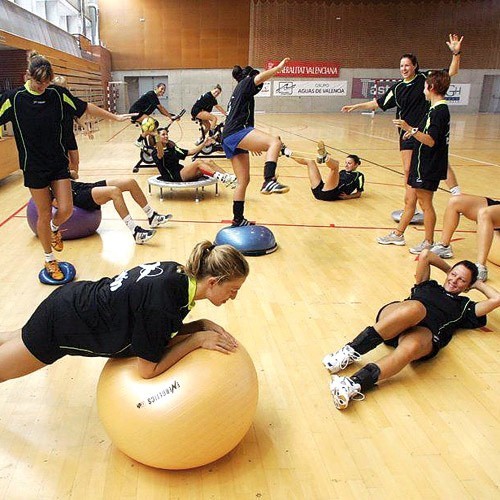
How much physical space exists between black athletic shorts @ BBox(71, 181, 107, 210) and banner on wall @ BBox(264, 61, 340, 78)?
70.3 ft

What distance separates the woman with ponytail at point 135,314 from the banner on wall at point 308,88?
24.4 metres

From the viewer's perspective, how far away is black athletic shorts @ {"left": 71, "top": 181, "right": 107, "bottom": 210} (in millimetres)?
5137

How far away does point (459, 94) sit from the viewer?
2611cm

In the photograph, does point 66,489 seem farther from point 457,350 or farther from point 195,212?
point 195,212

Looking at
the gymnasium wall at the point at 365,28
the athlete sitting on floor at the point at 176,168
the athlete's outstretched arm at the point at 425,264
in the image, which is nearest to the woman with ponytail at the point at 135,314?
the athlete's outstretched arm at the point at 425,264

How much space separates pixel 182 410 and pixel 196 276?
0.55 metres

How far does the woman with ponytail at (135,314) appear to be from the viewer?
2020mm

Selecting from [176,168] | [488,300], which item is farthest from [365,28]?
[488,300]

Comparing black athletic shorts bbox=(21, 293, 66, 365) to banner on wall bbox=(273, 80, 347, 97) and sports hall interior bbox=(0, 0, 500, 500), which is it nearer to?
sports hall interior bbox=(0, 0, 500, 500)

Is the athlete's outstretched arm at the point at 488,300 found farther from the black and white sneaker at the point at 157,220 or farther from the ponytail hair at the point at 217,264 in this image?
the black and white sneaker at the point at 157,220

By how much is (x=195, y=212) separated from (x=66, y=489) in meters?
4.79

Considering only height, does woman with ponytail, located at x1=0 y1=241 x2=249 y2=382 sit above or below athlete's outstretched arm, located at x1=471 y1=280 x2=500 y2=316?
above

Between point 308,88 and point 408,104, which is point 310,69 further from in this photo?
point 408,104

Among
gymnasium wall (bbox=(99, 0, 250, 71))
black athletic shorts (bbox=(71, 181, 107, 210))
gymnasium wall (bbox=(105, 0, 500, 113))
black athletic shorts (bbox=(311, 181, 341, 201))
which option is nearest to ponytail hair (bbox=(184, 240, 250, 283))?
black athletic shorts (bbox=(71, 181, 107, 210))
